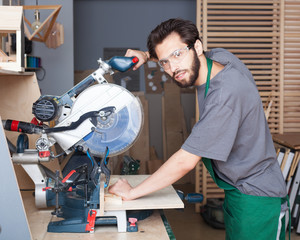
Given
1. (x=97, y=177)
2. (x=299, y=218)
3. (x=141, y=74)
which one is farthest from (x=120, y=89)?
(x=141, y=74)

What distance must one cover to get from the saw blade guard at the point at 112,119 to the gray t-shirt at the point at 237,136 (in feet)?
0.84

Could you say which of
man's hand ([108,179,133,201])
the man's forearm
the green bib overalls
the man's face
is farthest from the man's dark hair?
man's hand ([108,179,133,201])

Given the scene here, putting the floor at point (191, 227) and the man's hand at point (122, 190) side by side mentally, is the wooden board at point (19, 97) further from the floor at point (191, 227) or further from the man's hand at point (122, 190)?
the floor at point (191, 227)

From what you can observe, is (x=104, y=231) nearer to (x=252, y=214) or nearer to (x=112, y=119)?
(x=112, y=119)

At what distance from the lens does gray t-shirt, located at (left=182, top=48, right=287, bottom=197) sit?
1480mm

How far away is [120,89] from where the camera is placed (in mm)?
1593

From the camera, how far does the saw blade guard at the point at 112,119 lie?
158cm

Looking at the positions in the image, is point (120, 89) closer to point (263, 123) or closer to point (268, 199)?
point (263, 123)

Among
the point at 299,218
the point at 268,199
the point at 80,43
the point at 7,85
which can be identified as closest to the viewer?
the point at 268,199

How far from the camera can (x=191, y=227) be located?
398cm

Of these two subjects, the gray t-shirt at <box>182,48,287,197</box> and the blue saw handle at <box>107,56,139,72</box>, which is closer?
the gray t-shirt at <box>182,48,287,197</box>

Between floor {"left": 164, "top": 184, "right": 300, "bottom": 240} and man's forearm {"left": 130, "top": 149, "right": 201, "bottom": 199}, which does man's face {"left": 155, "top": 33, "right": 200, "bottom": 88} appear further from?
floor {"left": 164, "top": 184, "right": 300, "bottom": 240}

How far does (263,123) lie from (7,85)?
4.14ft

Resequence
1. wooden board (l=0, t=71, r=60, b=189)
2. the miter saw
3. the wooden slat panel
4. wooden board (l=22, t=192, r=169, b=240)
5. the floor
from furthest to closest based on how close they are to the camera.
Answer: the wooden slat panel → the floor → wooden board (l=0, t=71, r=60, b=189) → the miter saw → wooden board (l=22, t=192, r=169, b=240)
